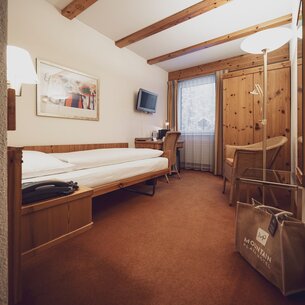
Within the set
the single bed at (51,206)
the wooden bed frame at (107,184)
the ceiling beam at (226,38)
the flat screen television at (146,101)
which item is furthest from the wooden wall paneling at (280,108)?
the single bed at (51,206)

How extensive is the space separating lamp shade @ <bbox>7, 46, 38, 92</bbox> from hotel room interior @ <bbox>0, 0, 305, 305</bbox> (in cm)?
1

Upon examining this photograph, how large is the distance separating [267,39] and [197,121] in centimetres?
257

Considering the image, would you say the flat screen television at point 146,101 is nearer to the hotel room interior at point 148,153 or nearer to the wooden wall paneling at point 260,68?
the hotel room interior at point 148,153

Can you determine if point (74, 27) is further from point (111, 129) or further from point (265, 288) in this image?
point (265, 288)

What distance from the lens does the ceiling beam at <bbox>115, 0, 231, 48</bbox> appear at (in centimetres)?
218

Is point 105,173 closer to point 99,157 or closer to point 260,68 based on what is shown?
point 99,157

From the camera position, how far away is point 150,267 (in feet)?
3.58

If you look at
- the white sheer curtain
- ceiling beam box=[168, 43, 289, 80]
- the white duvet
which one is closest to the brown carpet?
the white duvet

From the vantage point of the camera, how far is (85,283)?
0.96m

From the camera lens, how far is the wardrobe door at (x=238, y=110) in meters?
3.07

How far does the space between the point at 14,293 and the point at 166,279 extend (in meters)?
0.71

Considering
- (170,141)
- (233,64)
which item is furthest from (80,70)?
(233,64)

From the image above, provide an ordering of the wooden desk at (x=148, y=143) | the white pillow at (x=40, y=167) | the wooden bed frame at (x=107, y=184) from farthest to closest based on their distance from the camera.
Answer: the wooden desk at (x=148, y=143) → the wooden bed frame at (x=107, y=184) → the white pillow at (x=40, y=167)

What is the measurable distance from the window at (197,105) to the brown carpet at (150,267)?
2583mm
